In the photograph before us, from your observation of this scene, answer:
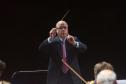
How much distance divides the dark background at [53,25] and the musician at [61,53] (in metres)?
1.97

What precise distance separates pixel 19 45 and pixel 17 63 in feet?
0.88

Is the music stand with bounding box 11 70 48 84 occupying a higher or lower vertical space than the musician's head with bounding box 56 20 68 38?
lower

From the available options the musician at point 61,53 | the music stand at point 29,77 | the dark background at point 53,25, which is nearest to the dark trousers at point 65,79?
the musician at point 61,53

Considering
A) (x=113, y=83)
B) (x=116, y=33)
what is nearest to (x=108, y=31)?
(x=116, y=33)

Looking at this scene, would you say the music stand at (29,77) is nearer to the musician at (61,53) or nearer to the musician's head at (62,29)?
the musician at (61,53)

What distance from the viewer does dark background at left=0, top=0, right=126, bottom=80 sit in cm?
735

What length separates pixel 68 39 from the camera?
5.27m

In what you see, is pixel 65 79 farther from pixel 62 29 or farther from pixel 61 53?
pixel 62 29

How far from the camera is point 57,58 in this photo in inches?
208

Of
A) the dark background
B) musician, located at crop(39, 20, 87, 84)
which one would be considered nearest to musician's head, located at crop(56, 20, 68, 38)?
musician, located at crop(39, 20, 87, 84)

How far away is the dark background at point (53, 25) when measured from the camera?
7.35 metres

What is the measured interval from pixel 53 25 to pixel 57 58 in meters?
2.12

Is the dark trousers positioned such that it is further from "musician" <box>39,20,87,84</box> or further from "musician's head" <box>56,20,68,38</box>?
"musician's head" <box>56,20,68,38</box>

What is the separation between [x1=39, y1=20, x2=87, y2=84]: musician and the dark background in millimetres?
1968
